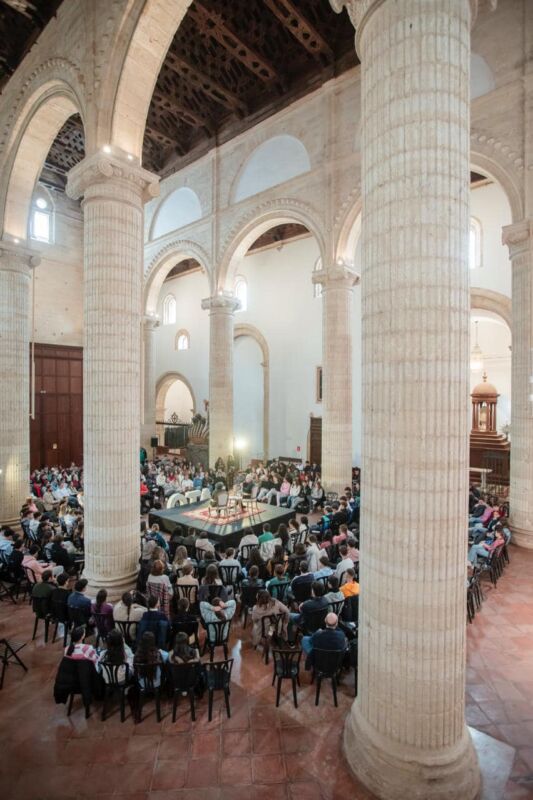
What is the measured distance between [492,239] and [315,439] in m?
9.68

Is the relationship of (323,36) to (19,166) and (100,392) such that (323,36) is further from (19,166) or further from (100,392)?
(100,392)

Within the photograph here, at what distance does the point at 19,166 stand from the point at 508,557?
13.2m

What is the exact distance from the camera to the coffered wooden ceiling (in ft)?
32.9

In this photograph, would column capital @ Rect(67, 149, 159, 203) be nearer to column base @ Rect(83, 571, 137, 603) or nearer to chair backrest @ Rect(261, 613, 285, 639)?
column base @ Rect(83, 571, 137, 603)

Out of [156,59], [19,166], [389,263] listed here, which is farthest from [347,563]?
[19,166]

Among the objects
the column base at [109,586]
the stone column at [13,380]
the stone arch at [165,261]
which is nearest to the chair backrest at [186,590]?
the column base at [109,586]

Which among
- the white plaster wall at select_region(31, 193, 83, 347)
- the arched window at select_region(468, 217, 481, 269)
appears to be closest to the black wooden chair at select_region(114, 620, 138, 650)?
the arched window at select_region(468, 217, 481, 269)

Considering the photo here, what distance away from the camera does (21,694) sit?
15.1 ft

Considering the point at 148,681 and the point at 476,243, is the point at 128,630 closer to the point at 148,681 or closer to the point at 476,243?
the point at 148,681

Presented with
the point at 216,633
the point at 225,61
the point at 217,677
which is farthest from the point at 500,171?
the point at 217,677

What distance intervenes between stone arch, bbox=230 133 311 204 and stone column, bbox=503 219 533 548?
6.51 m

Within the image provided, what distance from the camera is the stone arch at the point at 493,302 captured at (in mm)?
14164

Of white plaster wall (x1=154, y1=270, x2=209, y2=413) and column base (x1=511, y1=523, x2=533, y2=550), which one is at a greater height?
white plaster wall (x1=154, y1=270, x2=209, y2=413)

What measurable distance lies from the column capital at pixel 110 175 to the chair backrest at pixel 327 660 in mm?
6646
